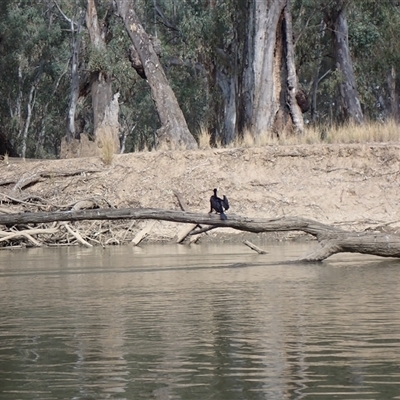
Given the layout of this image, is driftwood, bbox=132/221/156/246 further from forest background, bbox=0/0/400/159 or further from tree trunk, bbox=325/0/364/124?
tree trunk, bbox=325/0/364/124

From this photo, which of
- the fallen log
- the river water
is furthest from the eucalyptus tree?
the river water

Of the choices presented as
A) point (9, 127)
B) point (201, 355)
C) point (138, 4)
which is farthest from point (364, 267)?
point (9, 127)

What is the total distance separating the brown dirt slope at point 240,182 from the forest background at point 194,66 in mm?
1420

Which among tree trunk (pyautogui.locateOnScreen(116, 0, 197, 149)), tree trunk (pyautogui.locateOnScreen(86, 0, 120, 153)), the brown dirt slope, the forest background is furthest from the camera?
tree trunk (pyautogui.locateOnScreen(86, 0, 120, 153))

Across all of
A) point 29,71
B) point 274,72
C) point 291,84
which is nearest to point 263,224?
point 291,84

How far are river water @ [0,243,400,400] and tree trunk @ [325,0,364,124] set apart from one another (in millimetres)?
23795

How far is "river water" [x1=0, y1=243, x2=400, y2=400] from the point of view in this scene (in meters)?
5.88

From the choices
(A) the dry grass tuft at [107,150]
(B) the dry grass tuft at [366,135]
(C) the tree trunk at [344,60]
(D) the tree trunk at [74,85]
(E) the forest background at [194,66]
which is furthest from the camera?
(D) the tree trunk at [74,85]

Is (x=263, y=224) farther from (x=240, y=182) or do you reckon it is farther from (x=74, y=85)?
(x=74, y=85)

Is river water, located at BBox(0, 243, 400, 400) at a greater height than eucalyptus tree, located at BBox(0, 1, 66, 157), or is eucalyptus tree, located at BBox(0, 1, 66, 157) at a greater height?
→ eucalyptus tree, located at BBox(0, 1, 66, 157)

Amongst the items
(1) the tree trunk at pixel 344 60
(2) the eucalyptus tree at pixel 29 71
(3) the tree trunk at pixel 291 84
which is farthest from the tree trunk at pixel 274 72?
(2) the eucalyptus tree at pixel 29 71

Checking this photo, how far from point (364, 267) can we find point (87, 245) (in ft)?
31.2

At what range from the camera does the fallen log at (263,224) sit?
46.1 feet

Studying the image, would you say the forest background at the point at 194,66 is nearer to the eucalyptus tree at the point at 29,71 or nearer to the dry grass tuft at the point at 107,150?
the eucalyptus tree at the point at 29,71
